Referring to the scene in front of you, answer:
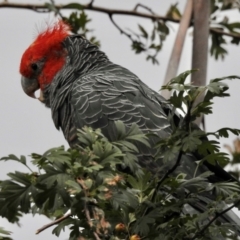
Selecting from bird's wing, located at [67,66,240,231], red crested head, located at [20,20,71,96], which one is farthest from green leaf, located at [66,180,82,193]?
red crested head, located at [20,20,71,96]

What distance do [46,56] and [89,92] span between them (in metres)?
1.06

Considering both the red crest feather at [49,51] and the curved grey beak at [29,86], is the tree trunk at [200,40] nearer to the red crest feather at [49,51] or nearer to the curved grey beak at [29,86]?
the red crest feather at [49,51]

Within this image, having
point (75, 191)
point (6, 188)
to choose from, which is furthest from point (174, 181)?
point (6, 188)

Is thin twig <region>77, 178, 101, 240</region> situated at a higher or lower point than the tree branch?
lower

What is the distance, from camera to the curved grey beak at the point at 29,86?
5.32 meters

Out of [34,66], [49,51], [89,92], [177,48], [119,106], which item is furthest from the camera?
[34,66]

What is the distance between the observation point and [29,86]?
5363mm

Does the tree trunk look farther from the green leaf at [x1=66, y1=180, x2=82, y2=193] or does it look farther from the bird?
the green leaf at [x1=66, y1=180, x2=82, y2=193]

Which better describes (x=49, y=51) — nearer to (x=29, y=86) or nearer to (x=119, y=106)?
(x=29, y=86)

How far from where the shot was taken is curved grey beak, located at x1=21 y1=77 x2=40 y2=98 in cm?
532

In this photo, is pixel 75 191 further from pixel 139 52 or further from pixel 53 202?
pixel 139 52

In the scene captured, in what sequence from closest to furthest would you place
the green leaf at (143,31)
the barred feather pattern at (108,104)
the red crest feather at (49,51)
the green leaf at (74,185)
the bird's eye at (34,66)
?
the green leaf at (74,185) < the barred feather pattern at (108,104) < the red crest feather at (49,51) < the bird's eye at (34,66) < the green leaf at (143,31)

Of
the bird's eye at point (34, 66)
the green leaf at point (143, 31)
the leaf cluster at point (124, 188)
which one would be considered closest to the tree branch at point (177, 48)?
the green leaf at point (143, 31)

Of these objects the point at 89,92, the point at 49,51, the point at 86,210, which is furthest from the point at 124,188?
the point at 49,51
